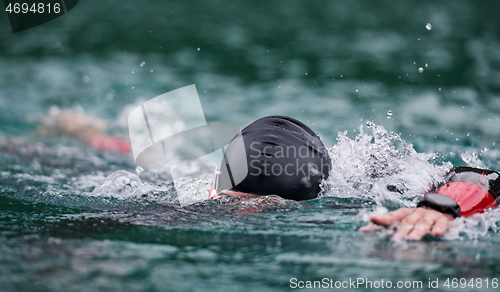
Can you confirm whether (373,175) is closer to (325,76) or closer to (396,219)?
(396,219)

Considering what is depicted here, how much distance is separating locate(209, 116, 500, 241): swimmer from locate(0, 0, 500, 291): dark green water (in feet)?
0.36

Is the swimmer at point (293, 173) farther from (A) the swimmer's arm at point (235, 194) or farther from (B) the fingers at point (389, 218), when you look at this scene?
(B) the fingers at point (389, 218)

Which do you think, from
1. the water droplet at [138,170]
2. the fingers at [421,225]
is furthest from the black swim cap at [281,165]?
the water droplet at [138,170]

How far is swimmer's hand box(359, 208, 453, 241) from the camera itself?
1.82 metres

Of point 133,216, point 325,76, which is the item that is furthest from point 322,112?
point 133,216

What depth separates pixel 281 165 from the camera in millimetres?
2496

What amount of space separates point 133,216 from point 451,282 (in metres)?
1.69

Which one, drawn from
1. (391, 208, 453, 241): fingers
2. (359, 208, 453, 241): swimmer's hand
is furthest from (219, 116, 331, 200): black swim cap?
(391, 208, 453, 241): fingers

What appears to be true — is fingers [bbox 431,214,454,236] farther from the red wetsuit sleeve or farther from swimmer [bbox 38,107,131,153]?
swimmer [bbox 38,107,131,153]

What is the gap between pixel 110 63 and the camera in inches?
303

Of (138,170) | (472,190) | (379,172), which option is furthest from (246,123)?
(472,190)

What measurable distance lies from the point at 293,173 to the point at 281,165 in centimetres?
9

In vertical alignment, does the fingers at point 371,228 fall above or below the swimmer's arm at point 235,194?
below

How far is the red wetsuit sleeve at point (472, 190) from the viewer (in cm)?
222
